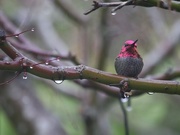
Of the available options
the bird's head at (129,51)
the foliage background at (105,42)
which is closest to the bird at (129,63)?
the bird's head at (129,51)

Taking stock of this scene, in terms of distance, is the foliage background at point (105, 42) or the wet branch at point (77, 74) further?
Result: the foliage background at point (105, 42)

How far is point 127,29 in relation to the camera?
322 cm

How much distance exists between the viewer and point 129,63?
1.20 meters

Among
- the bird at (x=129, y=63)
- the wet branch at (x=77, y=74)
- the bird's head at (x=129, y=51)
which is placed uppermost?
the bird's head at (x=129, y=51)

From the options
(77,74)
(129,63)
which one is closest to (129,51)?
(129,63)

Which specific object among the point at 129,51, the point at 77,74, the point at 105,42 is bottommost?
the point at 77,74

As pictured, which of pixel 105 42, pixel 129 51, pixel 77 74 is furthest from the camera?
pixel 105 42

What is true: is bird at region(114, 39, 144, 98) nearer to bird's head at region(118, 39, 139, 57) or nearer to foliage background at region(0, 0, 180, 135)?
bird's head at region(118, 39, 139, 57)

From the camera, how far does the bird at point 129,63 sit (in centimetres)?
117

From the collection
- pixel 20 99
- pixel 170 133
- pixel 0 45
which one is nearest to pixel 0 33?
pixel 0 45

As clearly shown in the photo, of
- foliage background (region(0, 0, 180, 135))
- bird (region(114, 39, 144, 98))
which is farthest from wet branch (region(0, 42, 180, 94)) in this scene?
foliage background (region(0, 0, 180, 135))

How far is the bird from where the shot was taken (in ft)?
3.84

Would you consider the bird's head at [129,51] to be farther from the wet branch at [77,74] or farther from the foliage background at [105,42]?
the foliage background at [105,42]

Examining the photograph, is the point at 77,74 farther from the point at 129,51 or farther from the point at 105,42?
the point at 105,42
